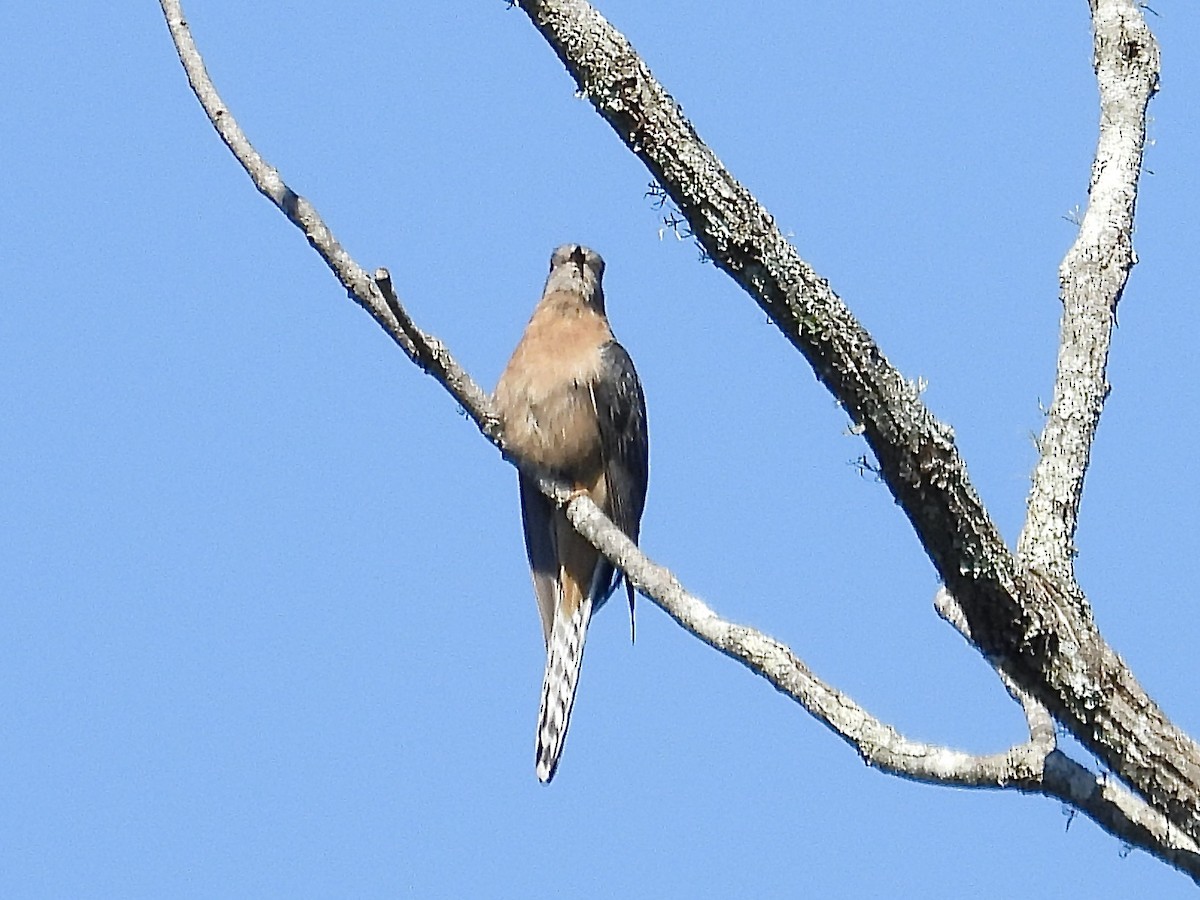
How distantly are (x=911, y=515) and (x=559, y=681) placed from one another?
132 inches

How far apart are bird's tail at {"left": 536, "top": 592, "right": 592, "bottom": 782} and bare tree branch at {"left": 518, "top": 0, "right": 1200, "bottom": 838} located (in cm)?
284

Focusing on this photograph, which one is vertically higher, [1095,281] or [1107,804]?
[1095,281]

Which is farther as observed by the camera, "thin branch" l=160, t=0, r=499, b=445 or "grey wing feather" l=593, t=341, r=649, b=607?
"grey wing feather" l=593, t=341, r=649, b=607

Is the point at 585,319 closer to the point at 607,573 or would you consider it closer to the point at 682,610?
the point at 607,573

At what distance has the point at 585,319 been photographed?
24.2ft

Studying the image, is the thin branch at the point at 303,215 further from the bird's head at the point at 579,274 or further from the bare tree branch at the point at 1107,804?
the bird's head at the point at 579,274

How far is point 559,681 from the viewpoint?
21.3 feet

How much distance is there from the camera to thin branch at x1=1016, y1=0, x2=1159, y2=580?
155 inches

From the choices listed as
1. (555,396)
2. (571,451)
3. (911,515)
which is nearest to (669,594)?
(911,515)

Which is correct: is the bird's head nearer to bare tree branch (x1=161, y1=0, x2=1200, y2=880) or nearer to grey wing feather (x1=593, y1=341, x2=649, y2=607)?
grey wing feather (x1=593, y1=341, x2=649, y2=607)

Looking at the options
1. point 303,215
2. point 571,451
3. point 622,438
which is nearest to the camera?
point 303,215

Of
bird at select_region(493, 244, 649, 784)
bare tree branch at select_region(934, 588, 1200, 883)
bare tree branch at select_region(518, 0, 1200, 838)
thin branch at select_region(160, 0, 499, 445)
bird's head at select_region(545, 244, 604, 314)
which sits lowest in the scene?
bare tree branch at select_region(934, 588, 1200, 883)

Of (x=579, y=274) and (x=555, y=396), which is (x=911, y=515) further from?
(x=579, y=274)

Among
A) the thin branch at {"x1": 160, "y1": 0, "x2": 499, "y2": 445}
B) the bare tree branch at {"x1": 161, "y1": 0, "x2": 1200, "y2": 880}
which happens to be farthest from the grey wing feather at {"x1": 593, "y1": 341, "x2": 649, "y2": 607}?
the thin branch at {"x1": 160, "y1": 0, "x2": 499, "y2": 445}
